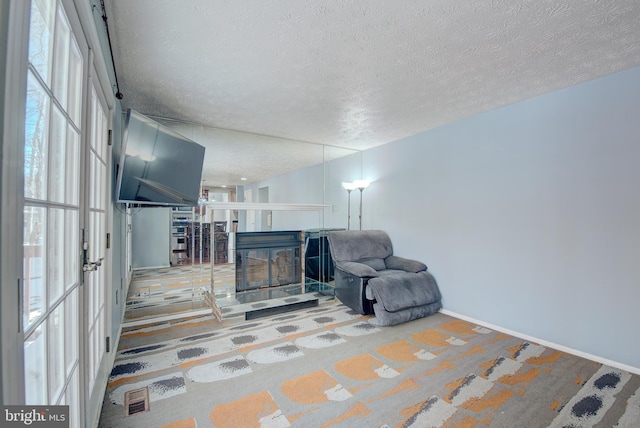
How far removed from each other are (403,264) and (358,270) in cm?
79

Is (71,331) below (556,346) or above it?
above

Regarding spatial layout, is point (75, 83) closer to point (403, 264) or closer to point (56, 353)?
point (56, 353)

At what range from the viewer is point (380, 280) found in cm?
329

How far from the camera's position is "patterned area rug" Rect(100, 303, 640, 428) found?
1.71m

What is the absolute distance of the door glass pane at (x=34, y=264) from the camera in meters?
0.81

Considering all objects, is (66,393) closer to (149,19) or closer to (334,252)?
(149,19)

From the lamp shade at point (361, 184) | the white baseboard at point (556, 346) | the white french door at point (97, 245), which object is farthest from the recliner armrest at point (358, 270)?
the white french door at point (97, 245)

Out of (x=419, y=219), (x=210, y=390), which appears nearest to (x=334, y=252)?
(x=419, y=219)

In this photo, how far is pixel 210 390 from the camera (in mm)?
1962

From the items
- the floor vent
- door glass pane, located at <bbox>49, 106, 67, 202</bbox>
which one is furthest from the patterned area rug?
door glass pane, located at <bbox>49, 106, 67, 202</bbox>

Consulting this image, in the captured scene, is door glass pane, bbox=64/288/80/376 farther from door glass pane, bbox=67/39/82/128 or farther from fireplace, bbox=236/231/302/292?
fireplace, bbox=236/231/302/292

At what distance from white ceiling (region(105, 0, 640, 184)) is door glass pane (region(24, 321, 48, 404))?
5.58 feet

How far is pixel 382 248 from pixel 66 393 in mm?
3644

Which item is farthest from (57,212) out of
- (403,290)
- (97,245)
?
(403,290)
